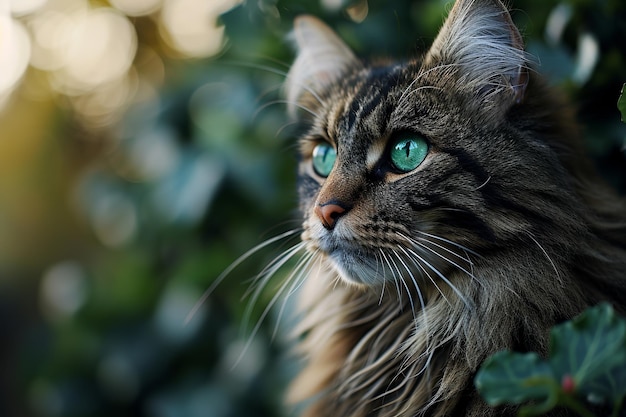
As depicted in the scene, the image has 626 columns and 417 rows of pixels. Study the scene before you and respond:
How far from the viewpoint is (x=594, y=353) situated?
0.61 meters

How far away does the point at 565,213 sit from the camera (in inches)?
38.1

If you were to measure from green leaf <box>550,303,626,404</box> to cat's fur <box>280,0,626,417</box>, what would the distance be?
0.29 m

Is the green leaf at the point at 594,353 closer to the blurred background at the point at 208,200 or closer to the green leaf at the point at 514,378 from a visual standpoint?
the green leaf at the point at 514,378

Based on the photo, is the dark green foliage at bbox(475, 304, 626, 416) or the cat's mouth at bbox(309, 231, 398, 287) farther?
the cat's mouth at bbox(309, 231, 398, 287)

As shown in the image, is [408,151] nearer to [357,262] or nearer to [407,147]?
[407,147]

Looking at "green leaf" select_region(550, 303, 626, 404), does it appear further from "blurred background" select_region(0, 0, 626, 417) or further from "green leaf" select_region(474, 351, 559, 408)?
"blurred background" select_region(0, 0, 626, 417)

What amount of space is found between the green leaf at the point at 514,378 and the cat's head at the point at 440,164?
30 cm

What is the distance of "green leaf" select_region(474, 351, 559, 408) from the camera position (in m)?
0.61

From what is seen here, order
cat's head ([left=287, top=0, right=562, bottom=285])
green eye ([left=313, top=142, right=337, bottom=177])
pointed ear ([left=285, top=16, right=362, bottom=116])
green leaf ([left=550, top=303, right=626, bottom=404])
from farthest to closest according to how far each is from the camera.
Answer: pointed ear ([left=285, top=16, right=362, bottom=116])
green eye ([left=313, top=142, right=337, bottom=177])
cat's head ([left=287, top=0, right=562, bottom=285])
green leaf ([left=550, top=303, right=626, bottom=404])

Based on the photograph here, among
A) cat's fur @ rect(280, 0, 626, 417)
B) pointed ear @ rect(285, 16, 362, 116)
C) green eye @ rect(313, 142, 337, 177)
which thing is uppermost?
pointed ear @ rect(285, 16, 362, 116)

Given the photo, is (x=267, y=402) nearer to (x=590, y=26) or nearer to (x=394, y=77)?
(x=394, y=77)

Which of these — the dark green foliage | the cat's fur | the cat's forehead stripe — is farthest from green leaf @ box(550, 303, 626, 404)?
the cat's forehead stripe

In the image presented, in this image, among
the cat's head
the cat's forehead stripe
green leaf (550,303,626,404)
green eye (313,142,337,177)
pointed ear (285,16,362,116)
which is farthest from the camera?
pointed ear (285,16,362,116)

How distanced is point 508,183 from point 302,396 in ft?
1.99
